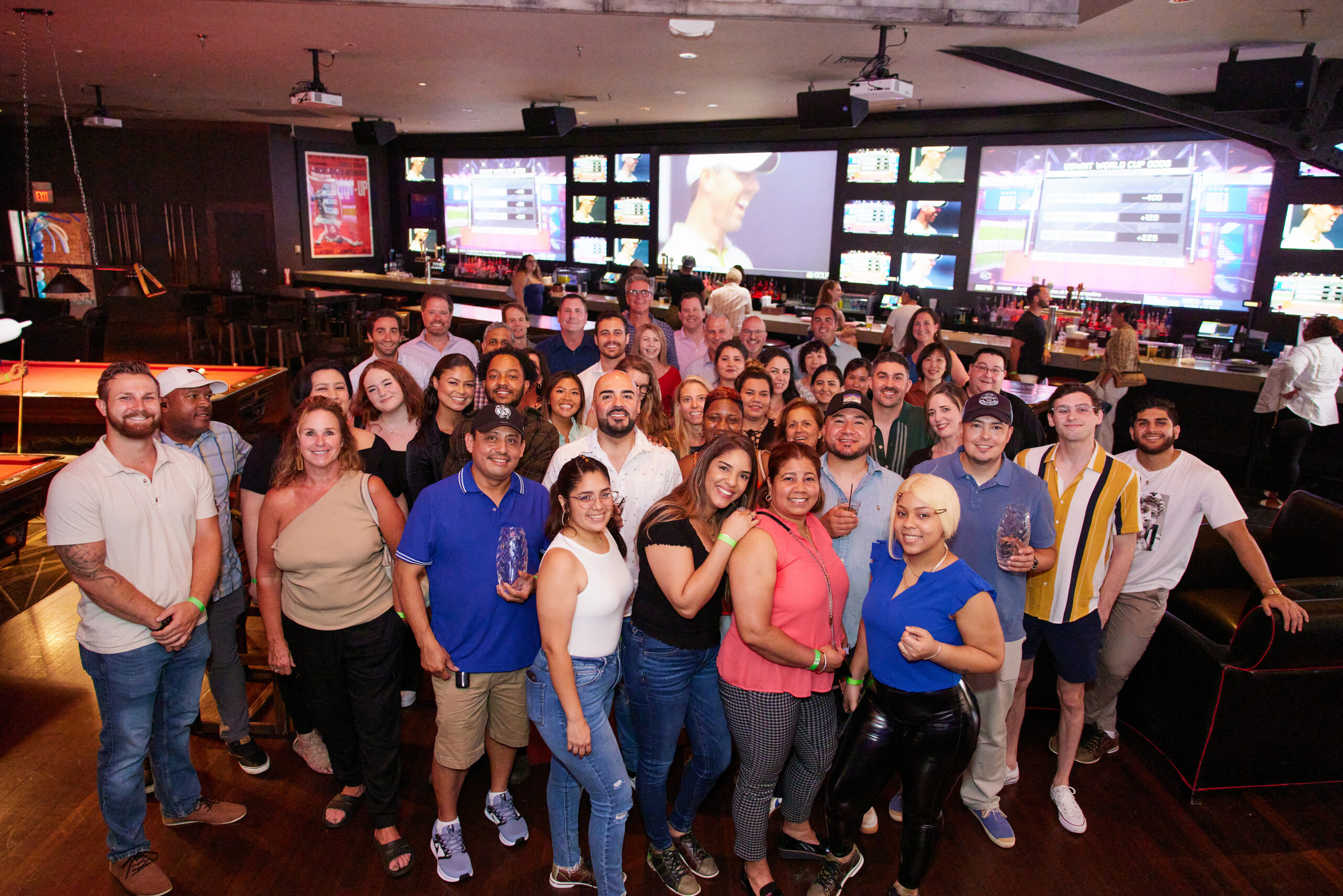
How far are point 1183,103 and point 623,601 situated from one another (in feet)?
25.1

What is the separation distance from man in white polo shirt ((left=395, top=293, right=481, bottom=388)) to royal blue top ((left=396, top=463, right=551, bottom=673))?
7.45ft

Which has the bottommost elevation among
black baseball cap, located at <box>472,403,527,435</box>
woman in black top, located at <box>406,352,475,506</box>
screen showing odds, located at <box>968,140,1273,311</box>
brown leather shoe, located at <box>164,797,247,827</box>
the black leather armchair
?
brown leather shoe, located at <box>164,797,247,827</box>

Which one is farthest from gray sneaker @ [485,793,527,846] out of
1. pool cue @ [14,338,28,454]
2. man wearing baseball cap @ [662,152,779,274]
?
man wearing baseball cap @ [662,152,779,274]

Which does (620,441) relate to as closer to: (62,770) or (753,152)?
(62,770)

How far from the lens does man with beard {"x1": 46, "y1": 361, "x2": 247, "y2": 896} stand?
101 inches

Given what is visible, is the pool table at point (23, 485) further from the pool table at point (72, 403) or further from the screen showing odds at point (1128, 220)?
the screen showing odds at point (1128, 220)

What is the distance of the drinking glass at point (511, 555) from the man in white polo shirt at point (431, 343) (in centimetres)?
254

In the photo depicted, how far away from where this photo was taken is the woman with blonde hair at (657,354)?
188 inches

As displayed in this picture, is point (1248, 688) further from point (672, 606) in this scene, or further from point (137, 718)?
point (137, 718)

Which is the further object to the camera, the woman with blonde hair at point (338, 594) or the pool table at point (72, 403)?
the pool table at point (72, 403)

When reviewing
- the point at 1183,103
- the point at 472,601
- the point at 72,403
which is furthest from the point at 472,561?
the point at 1183,103

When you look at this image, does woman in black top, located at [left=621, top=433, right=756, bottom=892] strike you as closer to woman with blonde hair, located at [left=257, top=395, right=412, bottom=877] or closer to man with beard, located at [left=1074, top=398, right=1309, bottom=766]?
woman with blonde hair, located at [left=257, top=395, right=412, bottom=877]

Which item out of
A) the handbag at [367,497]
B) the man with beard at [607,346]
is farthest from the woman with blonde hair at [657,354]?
the handbag at [367,497]

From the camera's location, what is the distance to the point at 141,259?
15156mm
